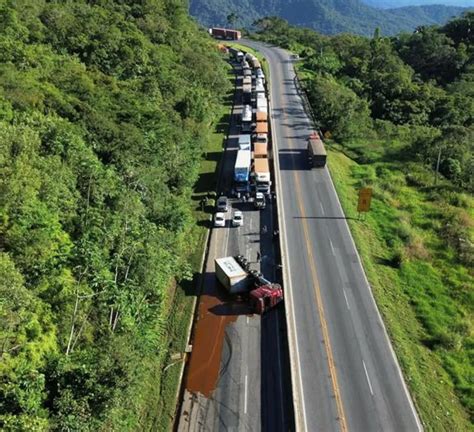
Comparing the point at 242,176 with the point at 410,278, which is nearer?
the point at 410,278

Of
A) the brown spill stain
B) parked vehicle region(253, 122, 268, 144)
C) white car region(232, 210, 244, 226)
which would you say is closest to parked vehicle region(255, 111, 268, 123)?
parked vehicle region(253, 122, 268, 144)

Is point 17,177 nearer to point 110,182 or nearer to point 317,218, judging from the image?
point 110,182

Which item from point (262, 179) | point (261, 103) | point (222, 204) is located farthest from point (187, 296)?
point (261, 103)

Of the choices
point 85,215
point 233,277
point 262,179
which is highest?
point 85,215

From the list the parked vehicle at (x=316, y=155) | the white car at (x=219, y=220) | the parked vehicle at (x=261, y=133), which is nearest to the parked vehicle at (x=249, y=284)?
the white car at (x=219, y=220)

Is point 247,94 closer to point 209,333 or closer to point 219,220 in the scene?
point 219,220

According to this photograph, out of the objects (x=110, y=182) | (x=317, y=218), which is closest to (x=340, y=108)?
(x=317, y=218)
